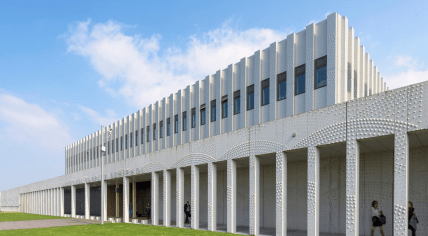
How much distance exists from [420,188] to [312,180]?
14.3 feet

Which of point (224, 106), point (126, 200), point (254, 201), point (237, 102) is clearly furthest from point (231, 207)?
point (126, 200)

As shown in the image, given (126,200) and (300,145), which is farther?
(126,200)

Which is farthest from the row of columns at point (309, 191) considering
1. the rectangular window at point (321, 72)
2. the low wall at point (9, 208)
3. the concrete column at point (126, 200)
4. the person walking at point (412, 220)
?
the low wall at point (9, 208)

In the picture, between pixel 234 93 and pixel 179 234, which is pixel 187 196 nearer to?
pixel 234 93

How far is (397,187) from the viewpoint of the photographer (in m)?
12.6

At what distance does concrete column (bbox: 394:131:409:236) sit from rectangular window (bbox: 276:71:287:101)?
13.0 meters

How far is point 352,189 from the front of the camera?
46.2ft

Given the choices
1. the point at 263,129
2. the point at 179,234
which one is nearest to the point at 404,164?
the point at 263,129

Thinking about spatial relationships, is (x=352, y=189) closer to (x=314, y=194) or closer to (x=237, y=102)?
(x=314, y=194)

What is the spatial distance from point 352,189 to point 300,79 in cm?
1129

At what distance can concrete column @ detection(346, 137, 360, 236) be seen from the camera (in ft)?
45.8

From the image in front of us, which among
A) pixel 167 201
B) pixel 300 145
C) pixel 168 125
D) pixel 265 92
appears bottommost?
pixel 167 201

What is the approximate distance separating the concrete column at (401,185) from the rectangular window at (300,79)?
11596 millimetres

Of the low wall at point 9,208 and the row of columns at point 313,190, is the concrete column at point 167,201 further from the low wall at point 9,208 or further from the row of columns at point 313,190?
the low wall at point 9,208
